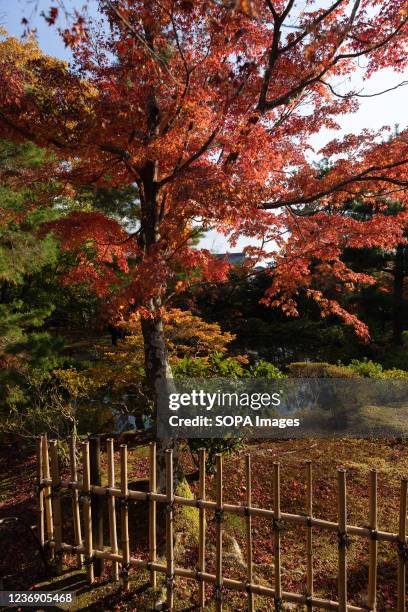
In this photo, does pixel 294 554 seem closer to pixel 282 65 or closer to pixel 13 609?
pixel 13 609

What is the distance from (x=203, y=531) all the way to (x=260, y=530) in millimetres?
1913

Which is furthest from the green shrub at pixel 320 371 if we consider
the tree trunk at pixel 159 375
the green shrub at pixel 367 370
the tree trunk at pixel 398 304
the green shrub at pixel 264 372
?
the tree trunk at pixel 159 375

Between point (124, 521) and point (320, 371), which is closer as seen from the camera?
point (124, 521)

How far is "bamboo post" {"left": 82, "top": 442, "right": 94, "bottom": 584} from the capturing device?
3.63 metres

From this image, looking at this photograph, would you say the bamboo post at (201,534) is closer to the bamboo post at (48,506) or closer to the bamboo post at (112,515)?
the bamboo post at (112,515)

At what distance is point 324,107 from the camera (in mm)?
5523

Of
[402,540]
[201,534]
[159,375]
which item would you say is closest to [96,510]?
[201,534]

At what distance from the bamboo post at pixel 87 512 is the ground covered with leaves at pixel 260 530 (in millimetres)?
164

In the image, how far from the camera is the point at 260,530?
16.3 ft

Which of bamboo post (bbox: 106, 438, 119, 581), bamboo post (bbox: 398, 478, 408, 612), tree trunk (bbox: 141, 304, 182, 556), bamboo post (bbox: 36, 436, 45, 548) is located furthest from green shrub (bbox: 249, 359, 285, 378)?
bamboo post (bbox: 398, 478, 408, 612)

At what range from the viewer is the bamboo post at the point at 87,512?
Result: 3629 millimetres

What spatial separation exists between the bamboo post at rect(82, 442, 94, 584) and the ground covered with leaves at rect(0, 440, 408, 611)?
0.54 feet

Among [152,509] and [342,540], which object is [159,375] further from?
[342,540]

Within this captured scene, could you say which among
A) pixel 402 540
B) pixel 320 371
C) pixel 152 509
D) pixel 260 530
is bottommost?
pixel 260 530
